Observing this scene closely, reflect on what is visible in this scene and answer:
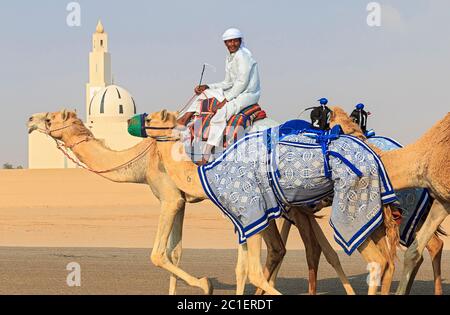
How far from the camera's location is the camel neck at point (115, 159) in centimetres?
1072

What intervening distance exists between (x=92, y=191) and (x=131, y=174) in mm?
27283

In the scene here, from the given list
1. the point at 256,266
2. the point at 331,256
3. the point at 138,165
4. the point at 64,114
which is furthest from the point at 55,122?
the point at 331,256

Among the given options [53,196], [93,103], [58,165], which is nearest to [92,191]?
[53,196]

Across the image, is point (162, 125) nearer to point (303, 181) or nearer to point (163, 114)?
point (163, 114)

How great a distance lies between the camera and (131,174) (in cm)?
1073

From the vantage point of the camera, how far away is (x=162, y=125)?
1035 cm

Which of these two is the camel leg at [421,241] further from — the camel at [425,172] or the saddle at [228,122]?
the saddle at [228,122]

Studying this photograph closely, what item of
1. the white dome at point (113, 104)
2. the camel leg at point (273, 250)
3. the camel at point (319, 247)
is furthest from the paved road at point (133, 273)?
the white dome at point (113, 104)

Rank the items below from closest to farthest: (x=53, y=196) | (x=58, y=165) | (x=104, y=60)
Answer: (x=53, y=196), (x=58, y=165), (x=104, y=60)

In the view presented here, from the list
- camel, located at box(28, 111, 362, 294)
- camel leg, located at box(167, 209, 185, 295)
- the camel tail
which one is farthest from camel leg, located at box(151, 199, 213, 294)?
the camel tail

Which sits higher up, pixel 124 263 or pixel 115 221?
pixel 124 263
